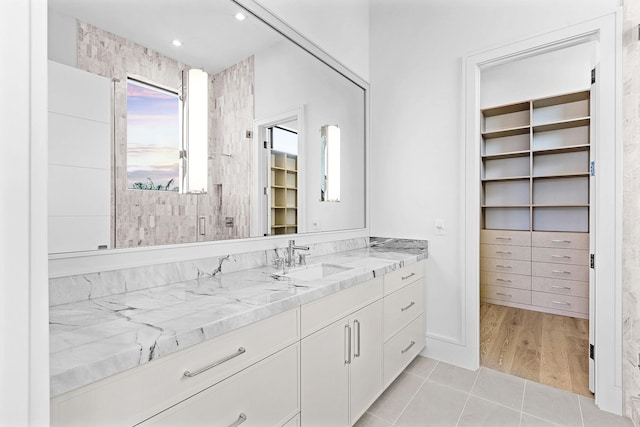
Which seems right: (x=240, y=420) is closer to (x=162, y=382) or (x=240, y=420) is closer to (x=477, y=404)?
(x=162, y=382)

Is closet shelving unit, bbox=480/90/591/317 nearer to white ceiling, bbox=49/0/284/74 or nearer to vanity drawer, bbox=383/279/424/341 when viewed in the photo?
vanity drawer, bbox=383/279/424/341

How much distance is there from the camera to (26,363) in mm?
482

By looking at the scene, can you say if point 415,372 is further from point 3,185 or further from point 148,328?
point 3,185

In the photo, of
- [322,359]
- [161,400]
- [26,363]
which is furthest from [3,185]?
[322,359]

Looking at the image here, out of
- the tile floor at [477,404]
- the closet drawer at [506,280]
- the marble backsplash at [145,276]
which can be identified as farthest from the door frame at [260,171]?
the closet drawer at [506,280]

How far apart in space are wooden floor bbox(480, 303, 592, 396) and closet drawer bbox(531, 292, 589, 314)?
11 cm

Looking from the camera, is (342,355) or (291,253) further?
(291,253)

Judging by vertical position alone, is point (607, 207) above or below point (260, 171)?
below

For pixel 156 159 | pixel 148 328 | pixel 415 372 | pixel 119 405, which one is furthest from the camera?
pixel 415 372

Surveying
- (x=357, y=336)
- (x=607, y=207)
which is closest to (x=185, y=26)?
(x=357, y=336)

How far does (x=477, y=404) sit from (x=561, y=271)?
2.34 metres

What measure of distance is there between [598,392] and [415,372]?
3.39 feet

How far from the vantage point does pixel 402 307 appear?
204 centimetres

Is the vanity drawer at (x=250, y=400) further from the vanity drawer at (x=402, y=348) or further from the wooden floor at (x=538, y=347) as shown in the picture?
the wooden floor at (x=538, y=347)
